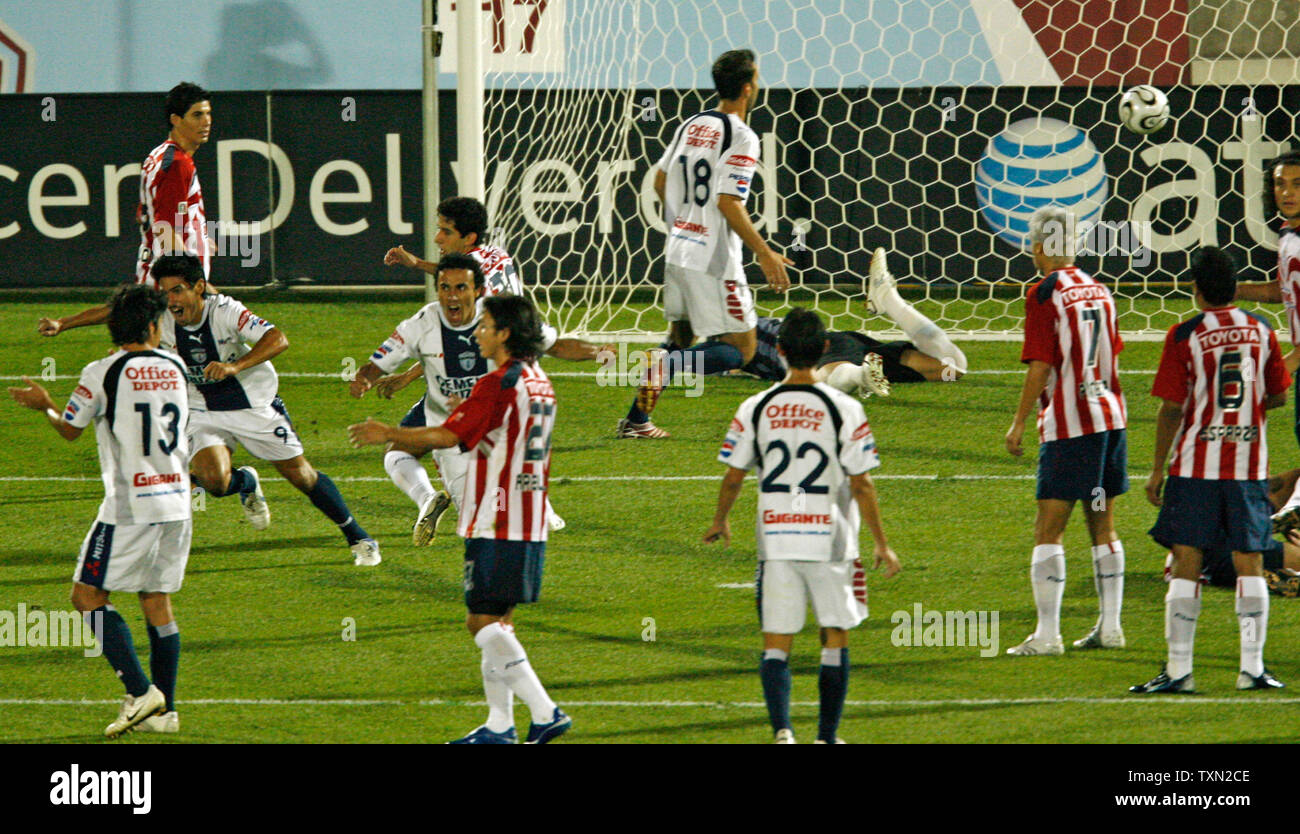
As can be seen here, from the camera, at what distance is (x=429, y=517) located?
7.84m

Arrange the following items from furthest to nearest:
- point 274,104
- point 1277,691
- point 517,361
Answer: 1. point 274,104
2. point 1277,691
3. point 517,361

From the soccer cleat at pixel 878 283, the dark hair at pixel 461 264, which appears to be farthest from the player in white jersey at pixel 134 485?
the soccer cleat at pixel 878 283

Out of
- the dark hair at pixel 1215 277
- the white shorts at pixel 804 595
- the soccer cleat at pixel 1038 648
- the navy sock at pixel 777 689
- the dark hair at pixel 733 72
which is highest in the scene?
the dark hair at pixel 733 72

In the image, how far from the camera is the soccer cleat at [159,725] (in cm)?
542

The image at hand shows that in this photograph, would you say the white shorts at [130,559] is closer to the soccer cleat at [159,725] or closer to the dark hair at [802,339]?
the soccer cleat at [159,725]

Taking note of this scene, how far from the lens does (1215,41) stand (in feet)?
59.0

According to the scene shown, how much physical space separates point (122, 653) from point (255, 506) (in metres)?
2.99

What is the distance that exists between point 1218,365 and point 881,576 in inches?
83.7

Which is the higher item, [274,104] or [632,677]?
[274,104]

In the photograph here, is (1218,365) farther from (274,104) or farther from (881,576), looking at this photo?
(274,104)

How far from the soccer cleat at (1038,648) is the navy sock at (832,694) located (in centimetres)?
147

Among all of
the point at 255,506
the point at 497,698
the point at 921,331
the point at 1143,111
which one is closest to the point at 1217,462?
the point at 497,698

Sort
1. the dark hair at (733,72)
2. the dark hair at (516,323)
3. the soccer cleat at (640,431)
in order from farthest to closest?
the soccer cleat at (640,431) < the dark hair at (733,72) < the dark hair at (516,323)
